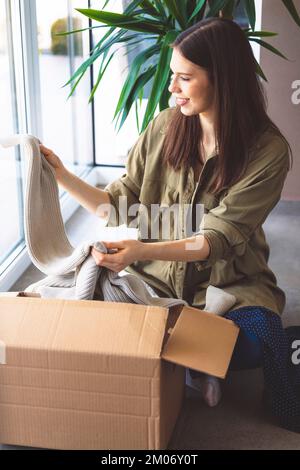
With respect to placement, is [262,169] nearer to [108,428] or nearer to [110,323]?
[110,323]

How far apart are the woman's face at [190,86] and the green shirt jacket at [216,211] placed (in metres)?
0.15

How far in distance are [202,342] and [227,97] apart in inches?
24.5

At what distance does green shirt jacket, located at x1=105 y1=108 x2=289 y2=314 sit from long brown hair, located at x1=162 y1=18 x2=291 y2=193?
0.11ft

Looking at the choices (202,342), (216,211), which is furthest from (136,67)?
(202,342)

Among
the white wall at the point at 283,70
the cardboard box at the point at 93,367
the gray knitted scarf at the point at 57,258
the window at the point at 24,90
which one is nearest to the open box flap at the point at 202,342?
the cardboard box at the point at 93,367

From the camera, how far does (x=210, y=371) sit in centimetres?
174

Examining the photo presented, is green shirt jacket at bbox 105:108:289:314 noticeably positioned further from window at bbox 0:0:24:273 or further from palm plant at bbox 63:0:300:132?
window at bbox 0:0:24:273

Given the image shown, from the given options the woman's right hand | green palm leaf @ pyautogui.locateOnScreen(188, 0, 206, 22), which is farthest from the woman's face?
green palm leaf @ pyautogui.locateOnScreen(188, 0, 206, 22)

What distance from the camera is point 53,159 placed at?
2.08m

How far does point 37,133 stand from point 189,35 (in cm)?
129

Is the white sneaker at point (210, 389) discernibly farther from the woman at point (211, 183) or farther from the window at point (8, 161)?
the window at point (8, 161)

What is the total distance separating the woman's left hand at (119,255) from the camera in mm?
1865

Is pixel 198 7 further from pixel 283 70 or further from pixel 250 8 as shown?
pixel 283 70
